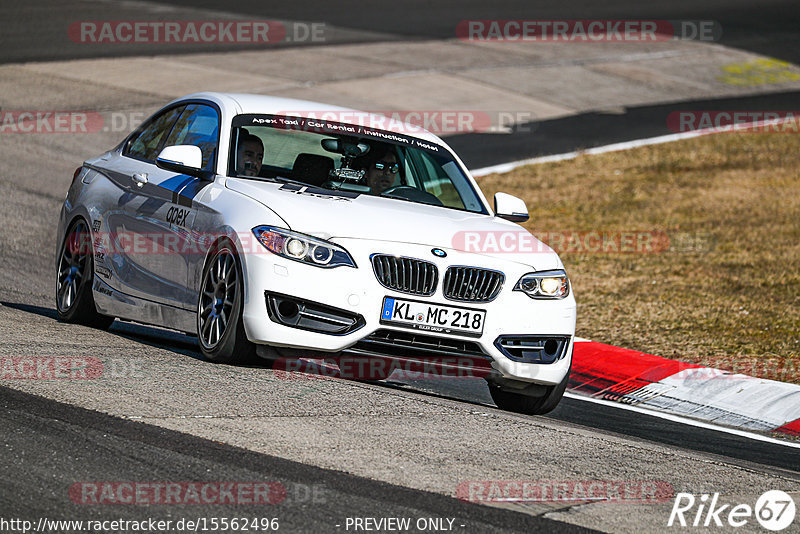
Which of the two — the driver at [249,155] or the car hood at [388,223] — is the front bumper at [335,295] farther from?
the driver at [249,155]

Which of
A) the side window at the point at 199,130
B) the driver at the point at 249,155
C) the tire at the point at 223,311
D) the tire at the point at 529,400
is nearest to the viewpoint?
the tire at the point at 223,311

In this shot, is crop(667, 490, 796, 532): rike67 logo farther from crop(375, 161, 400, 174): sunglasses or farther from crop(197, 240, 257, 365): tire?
crop(375, 161, 400, 174): sunglasses

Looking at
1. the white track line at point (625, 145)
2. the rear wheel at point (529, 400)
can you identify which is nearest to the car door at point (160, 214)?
the rear wheel at point (529, 400)

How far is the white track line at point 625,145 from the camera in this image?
18.5 m

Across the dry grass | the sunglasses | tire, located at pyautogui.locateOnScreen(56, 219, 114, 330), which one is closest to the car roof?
the sunglasses

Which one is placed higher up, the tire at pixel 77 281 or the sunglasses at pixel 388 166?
the sunglasses at pixel 388 166

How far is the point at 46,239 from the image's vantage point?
43.4 ft

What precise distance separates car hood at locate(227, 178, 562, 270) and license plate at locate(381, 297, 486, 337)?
371 mm

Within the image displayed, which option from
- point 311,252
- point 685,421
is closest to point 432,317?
point 311,252

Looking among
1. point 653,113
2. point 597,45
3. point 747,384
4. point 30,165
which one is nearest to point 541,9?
point 597,45

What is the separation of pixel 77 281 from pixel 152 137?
1.14m

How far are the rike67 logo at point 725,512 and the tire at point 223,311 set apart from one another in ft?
8.63

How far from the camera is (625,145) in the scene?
20.7 metres

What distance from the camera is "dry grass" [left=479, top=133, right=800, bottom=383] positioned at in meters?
10.8
